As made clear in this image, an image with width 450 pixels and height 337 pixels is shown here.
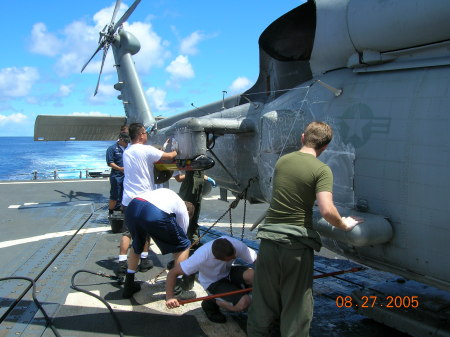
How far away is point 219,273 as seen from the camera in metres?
3.49

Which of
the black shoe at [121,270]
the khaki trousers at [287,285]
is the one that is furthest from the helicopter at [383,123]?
the black shoe at [121,270]

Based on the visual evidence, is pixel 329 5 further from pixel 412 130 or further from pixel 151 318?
pixel 151 318

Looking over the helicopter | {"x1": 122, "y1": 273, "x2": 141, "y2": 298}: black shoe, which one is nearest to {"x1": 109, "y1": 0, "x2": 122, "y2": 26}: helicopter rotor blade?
the helicopter

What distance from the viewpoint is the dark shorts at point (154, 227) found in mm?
3637

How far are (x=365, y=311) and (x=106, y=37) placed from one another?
31.0 ft

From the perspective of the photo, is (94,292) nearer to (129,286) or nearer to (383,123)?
(129,286)

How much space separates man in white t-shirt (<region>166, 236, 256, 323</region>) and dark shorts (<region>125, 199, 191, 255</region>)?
1.12ft

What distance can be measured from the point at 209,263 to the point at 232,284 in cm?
29

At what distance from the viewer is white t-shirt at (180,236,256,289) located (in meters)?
3.39

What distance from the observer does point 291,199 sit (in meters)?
2.35

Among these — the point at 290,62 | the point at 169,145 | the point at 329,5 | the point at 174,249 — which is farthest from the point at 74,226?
the point at 329,5

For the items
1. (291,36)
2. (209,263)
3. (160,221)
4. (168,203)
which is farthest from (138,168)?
(291,36)
